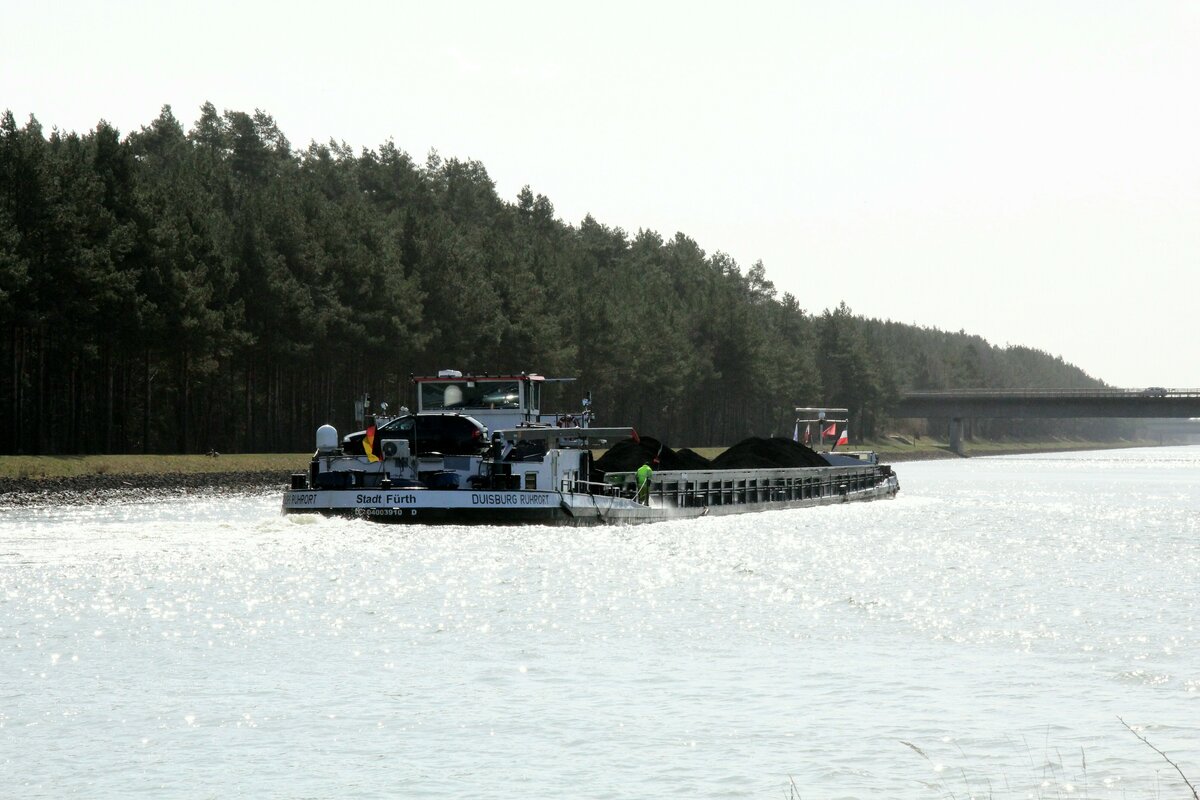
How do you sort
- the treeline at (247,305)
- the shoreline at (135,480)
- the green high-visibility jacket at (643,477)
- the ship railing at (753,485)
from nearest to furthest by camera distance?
the green high-visibility jacket at (643,477) < the ship railing at (753,485) < the shoreline at (135,480) < the treeline at (247,305)

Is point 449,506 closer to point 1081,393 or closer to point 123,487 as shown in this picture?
point 123,487

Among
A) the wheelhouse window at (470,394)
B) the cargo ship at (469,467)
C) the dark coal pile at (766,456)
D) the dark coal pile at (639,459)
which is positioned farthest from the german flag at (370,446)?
the dark coal pile at (766,456)

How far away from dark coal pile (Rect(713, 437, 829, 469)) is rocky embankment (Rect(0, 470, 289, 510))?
21.3m

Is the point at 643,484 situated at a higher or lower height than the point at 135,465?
lower

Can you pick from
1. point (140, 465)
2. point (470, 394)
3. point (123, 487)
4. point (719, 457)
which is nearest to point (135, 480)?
point (123, 487)

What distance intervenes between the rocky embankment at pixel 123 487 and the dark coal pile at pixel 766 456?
69.7ft

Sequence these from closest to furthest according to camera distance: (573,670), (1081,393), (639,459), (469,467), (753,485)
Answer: (573,670), (469,467), (639,459), (753,485), (1081,393)

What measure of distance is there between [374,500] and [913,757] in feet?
93.6

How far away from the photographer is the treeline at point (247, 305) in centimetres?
7012

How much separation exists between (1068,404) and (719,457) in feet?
400

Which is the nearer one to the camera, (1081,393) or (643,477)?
(643,477)

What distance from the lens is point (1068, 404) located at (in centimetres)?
18188

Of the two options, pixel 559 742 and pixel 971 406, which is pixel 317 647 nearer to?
pixel 559 742

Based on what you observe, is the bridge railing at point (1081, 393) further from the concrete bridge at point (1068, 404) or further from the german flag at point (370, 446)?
the german flag at point (370, 446)
